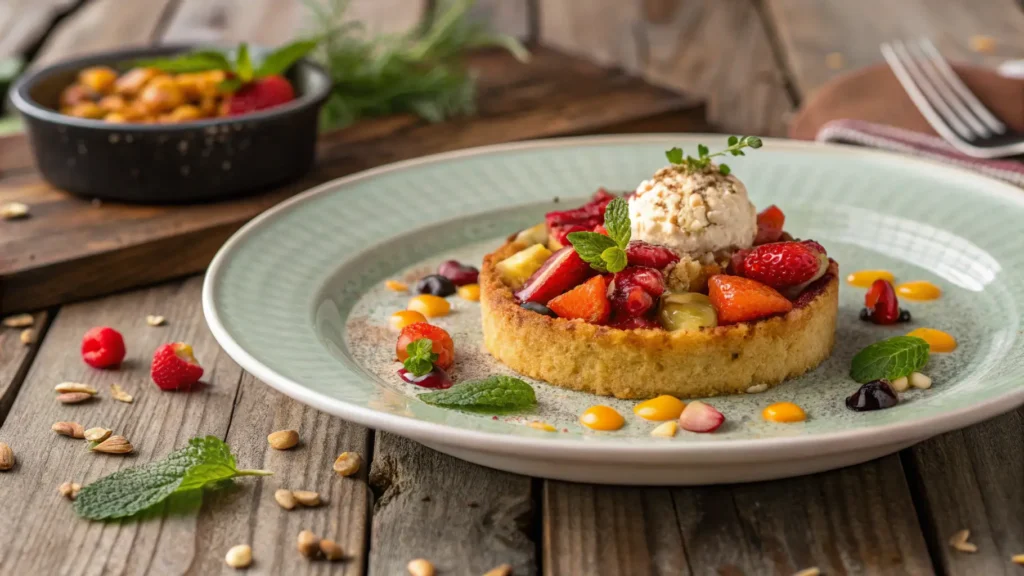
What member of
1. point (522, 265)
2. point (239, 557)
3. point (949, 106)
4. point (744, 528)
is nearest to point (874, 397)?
point (744, 528)

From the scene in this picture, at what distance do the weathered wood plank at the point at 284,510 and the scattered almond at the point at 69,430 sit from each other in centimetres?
37

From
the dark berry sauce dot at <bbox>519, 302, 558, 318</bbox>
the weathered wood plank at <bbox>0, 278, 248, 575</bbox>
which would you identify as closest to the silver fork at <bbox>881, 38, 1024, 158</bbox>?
the dark berry sauce dot at <bbox>519, 302, 558, 318</bbox>

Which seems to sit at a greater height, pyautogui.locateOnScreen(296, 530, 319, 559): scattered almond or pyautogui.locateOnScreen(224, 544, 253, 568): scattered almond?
pyautogui.locateOnScreen(296, 530, 319, 559): scattered almond

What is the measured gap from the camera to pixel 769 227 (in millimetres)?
3240

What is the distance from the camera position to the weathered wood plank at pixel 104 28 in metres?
6.72

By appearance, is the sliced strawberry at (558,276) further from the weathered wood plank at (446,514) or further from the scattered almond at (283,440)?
the scattered almond at (283,440)

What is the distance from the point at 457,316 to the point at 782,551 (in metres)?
1.43

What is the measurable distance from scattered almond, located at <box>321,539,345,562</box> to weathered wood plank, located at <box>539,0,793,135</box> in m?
3.65

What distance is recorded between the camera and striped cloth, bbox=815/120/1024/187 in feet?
13.2

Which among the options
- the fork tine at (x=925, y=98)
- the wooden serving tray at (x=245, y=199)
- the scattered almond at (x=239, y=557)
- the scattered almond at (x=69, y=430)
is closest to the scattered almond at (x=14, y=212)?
the wooden serving tray at (x=245, y=199)

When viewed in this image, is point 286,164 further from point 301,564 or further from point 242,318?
point 301,564

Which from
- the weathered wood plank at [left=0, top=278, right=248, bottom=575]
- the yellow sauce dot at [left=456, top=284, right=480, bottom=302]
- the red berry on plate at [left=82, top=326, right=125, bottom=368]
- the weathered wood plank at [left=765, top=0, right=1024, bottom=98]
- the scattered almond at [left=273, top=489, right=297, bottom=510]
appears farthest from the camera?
the weathered wood plank at [left=765, top=0, right=1024, bottom=98]

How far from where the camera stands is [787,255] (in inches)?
117

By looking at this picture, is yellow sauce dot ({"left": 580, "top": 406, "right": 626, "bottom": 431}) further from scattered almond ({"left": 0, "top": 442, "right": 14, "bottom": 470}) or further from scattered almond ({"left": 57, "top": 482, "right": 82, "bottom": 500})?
scattered almond ({"left": 0, "top": 442, "right": 14, "bottom": 470})
